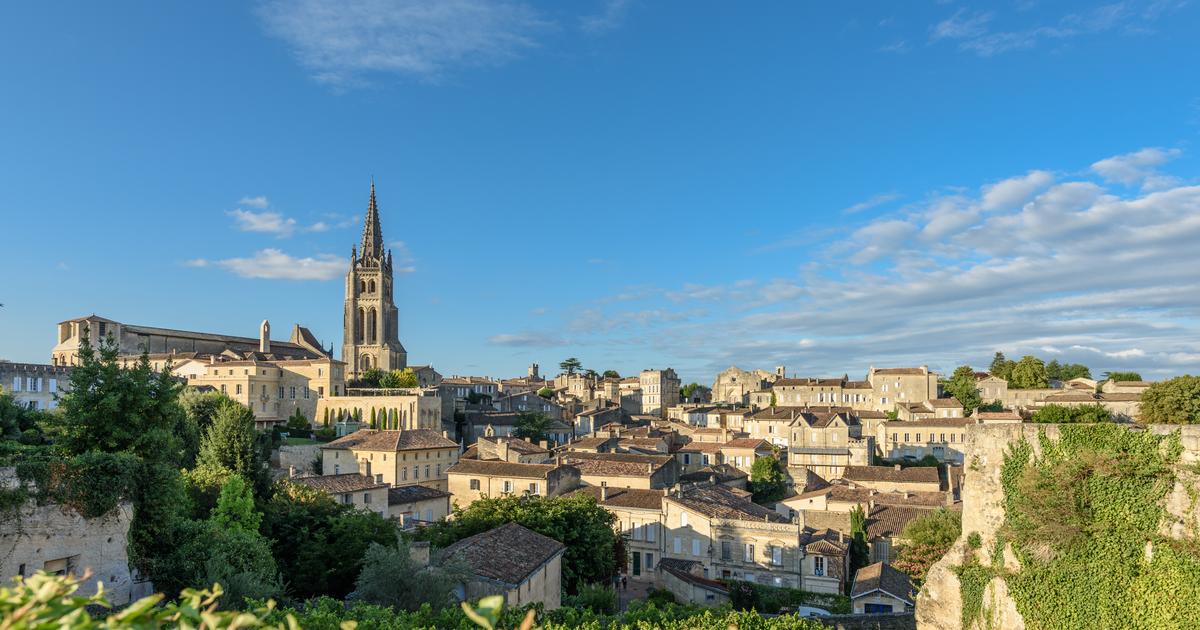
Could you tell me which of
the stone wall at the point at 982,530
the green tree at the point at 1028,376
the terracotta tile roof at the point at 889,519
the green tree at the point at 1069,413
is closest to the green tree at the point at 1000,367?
the green tree at the point at 1028,376

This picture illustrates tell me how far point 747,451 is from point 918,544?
1154 inches

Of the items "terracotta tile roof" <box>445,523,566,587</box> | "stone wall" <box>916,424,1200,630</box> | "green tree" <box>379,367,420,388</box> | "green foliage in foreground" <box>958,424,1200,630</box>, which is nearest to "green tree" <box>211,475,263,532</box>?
"terracotta tile roof" <box>445,523,566,587</box>

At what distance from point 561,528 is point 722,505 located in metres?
12.0

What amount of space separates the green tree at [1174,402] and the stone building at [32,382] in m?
81.8

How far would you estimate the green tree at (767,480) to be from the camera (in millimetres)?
53722

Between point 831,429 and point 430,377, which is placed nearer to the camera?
point 831,429

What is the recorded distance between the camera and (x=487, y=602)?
11.4 feet

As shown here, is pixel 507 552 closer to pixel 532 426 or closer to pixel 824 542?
pixel 824 542

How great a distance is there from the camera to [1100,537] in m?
13.0

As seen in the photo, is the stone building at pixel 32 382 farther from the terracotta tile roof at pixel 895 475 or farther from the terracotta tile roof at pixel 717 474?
the terracotta tile roof at pixel 895 475

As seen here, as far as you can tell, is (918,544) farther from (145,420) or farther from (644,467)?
(145,420)

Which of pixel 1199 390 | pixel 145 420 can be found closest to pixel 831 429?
pixel 1199 390

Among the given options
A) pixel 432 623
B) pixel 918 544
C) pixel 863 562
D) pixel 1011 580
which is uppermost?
pixel 1011 580

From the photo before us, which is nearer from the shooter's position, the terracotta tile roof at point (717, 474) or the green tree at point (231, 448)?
the green tree at point (231, 448)
